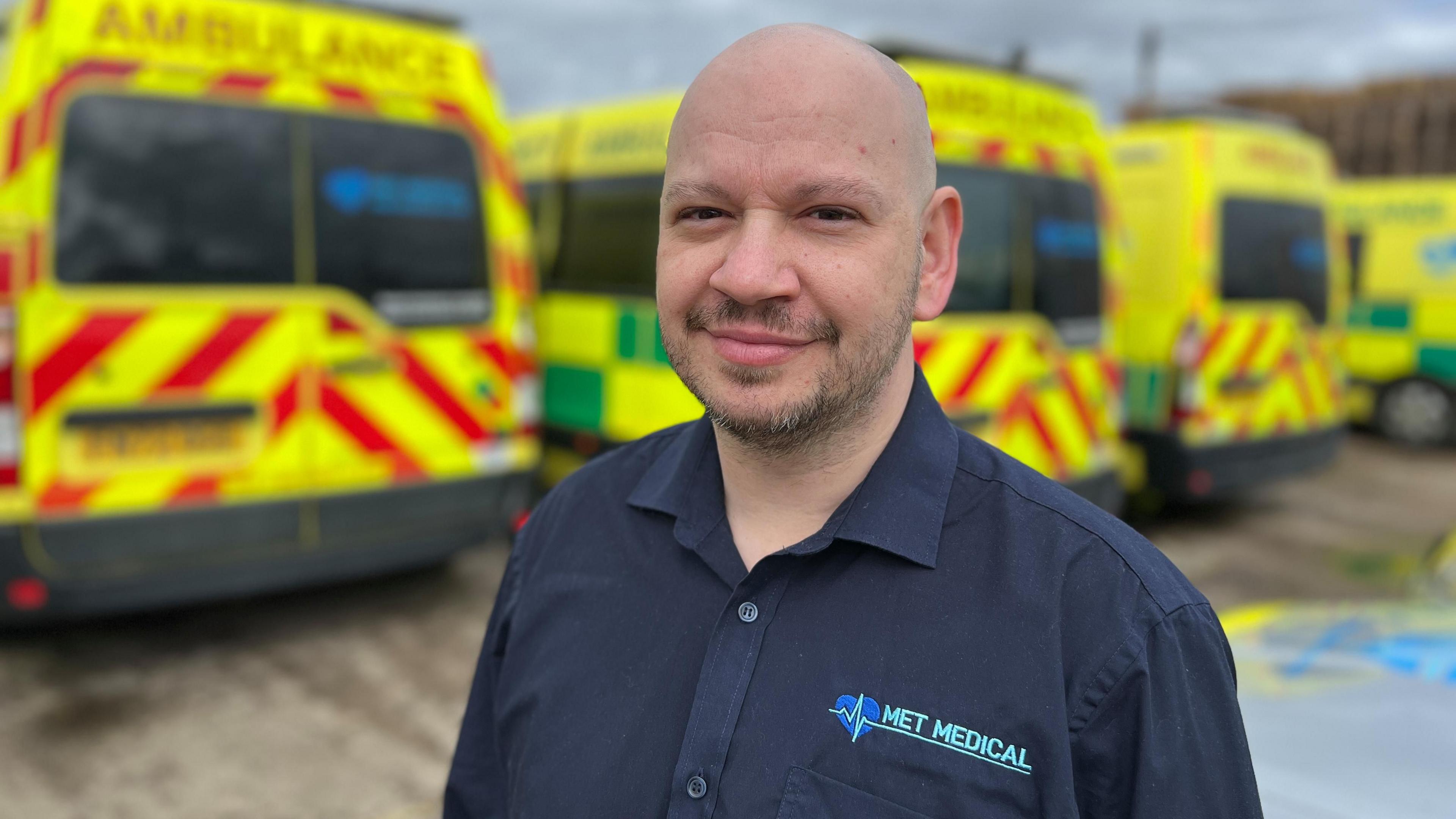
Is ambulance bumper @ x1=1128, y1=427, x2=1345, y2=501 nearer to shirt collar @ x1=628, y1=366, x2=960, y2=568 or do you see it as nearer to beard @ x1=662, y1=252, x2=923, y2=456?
shirt collar @ x1=628, y1=366, x2=960, y2=568

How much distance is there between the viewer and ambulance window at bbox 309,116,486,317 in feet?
13.2

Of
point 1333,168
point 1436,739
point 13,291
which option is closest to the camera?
point 1436,739

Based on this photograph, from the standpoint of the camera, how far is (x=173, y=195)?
3.66 m

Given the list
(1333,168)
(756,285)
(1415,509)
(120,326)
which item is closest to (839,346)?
(756,285)

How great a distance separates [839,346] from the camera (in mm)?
1165

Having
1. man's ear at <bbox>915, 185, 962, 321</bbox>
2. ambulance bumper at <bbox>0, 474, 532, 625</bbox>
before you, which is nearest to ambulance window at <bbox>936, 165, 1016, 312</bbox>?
ambulance bumper at <bbox>0, 474, 532, 625</bbox>

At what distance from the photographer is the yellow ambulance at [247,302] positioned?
347 centimetres

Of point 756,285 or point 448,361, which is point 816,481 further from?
point 448,361

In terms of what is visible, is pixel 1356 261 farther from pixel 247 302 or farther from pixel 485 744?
pixel 485 744

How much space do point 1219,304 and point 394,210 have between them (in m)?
4.31

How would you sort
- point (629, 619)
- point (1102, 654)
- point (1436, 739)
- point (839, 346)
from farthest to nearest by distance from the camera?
point (1436, 739) < point (629, 619) < point (839, 346) < point (1102, 654)

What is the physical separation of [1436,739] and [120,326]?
12.3 ft

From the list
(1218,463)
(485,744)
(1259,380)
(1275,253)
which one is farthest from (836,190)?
(1275,253)

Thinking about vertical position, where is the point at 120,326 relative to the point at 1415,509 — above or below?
above
